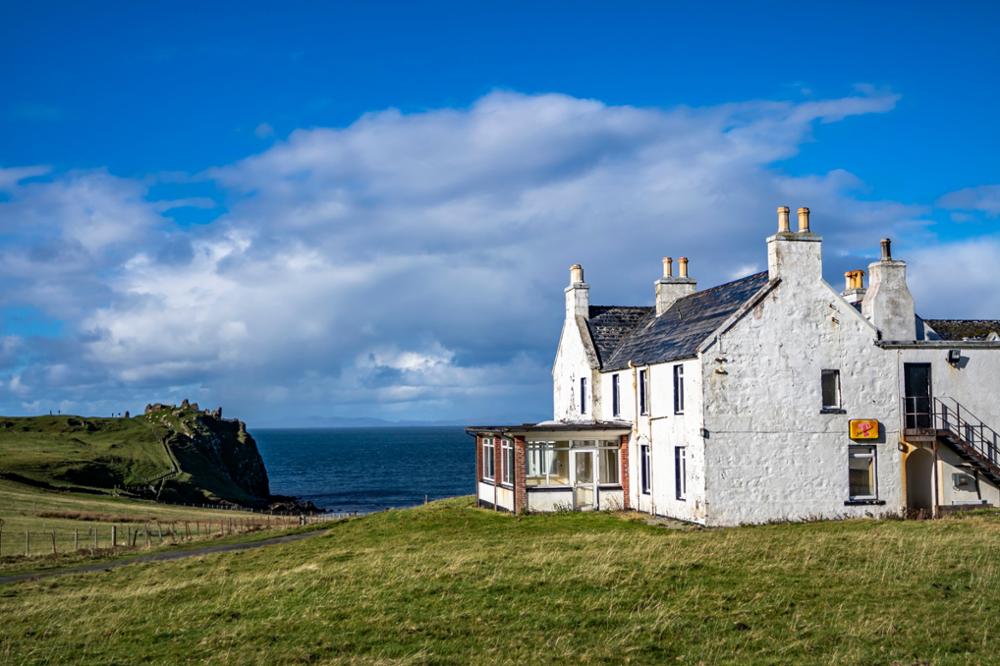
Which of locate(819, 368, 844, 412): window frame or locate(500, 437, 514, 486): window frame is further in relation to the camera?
locate(500, 437, 514, 486): window frame

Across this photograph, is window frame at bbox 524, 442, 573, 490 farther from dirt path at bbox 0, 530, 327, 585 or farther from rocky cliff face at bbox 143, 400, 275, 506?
rocky cliff face at bbox 143, 400, 275, 506

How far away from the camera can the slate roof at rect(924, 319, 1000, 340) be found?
41.7m

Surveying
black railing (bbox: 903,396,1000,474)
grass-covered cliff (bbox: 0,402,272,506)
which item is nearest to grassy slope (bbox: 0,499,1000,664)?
black railing (bbox: 903,396,1000,474)

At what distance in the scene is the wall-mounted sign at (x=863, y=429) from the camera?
108ft

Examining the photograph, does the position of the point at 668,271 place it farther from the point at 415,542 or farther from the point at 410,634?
the point at 410,634

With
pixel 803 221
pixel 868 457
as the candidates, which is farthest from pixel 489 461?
pixel 803 221

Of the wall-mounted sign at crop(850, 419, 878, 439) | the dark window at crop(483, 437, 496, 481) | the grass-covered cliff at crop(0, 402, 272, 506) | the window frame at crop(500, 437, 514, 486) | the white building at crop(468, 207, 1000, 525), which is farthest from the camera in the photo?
the grass-covered cliff at crop(0, 402, 272, 506)

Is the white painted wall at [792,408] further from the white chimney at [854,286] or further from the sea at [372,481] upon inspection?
the sea at [372,481]

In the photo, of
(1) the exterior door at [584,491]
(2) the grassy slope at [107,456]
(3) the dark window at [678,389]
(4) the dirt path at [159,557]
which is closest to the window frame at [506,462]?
(1) the exterior door at [584,491]

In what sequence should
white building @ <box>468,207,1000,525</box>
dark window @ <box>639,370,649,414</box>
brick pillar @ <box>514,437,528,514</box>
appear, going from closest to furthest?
white building @ <box>468,207,1000,525</box>, dark window @ <box>639,370,649,414</box>, brick pillar @ <box>514,437,528,514</box>

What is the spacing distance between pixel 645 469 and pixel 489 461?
832 cm

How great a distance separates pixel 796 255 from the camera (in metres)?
33.3

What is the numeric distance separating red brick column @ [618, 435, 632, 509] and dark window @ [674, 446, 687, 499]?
4115 millimetres

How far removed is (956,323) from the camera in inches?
1736
